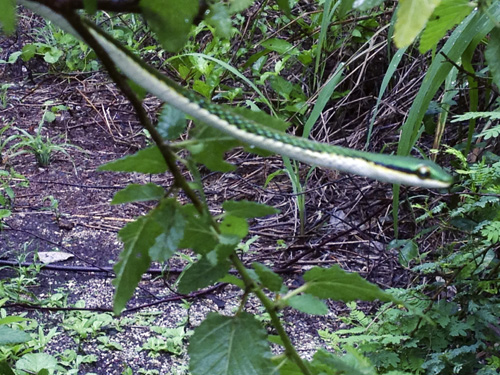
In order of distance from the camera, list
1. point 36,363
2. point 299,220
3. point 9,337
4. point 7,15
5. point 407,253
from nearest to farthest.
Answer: point 7,15
point 9,337
point 36,363
point 407,253
point 299,220

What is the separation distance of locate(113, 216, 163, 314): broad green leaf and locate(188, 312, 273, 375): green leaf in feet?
0.25

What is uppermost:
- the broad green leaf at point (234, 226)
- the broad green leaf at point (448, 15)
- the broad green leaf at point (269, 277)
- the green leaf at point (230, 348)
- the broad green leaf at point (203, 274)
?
the broad green leaf at point (448, 15)

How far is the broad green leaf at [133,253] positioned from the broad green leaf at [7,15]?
0.61ft

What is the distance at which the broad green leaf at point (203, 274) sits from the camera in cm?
51

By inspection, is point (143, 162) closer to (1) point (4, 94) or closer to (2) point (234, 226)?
(2) point (234, 226)

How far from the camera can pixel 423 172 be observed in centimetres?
61

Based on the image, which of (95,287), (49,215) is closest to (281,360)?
(95,287)

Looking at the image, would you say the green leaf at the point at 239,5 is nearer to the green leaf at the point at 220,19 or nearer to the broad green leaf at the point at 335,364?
the green leaf at the point at 220,19

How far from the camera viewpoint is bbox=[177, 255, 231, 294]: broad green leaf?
1.67ft

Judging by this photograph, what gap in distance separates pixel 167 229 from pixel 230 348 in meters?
0.12

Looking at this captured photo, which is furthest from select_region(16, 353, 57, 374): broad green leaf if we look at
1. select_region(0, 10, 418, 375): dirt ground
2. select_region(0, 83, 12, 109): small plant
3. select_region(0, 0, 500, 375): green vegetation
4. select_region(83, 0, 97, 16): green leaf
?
select_region(0, 83, 12, 109): small plant

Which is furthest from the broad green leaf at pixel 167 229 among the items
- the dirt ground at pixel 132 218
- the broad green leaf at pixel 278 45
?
the broad green leaf at pixel 278 45

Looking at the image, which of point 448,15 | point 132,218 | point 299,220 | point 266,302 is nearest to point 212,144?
point 266,302

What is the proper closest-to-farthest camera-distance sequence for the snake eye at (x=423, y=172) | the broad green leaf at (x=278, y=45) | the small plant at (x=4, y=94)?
the snake eye at (x=423, y=172) < the broad green leaf at (x=278, y=45) < the small plant at (x=4, y=94)
